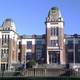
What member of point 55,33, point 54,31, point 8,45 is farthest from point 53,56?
point 8,45

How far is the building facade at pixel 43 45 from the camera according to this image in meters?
84.5

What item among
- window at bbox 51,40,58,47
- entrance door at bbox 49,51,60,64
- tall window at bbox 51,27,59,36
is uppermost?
tall window at bbox 51,27,59,36

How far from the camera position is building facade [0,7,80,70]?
277 ft

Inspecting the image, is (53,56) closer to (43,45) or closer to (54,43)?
(54,43)

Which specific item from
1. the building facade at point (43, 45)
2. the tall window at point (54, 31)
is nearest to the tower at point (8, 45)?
the building facade at point (43, 45)

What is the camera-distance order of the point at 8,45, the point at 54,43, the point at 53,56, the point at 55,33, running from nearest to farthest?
the point at 53,56, the point at 8,45, the point at 54,43, the point at 55,33

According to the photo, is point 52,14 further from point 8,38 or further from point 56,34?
point 8,38

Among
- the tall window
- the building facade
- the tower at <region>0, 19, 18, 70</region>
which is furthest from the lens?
the tall window

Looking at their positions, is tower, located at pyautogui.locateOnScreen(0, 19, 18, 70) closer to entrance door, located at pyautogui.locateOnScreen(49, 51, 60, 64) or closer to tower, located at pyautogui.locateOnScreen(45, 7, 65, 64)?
tower, located at pyautogui.locateOnScreen(45, 7, 65, 64)

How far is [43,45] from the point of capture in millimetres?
87938

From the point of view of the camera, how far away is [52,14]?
86438 millimetres

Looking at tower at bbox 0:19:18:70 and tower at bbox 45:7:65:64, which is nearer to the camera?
tower at bbox 0:19:18:70

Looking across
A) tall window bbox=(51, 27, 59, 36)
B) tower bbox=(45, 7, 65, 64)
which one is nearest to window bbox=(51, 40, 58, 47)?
tower bbox=(45, 7, 65, 64)

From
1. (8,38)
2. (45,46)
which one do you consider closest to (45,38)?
(45,46)
